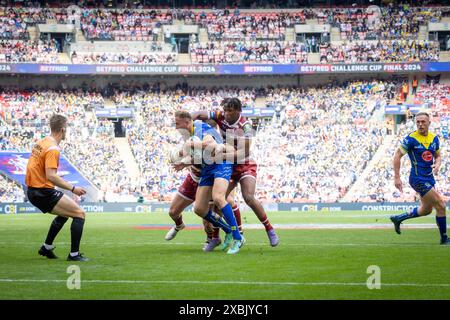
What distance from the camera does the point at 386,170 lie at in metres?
51.6

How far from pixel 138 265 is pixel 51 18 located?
58728mm

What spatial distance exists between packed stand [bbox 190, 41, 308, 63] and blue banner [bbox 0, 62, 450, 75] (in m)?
1.28

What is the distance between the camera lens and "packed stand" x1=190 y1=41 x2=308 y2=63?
215 feet

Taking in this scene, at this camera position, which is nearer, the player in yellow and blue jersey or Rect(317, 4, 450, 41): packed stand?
the player in yellow and blue jersey

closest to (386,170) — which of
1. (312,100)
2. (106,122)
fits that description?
(312,100)

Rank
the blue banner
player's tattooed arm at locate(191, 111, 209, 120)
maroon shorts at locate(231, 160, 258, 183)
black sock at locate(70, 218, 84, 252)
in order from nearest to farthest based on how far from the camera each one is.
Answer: black sock at locate(70, 218, 84, 252) < player's tattooed arm at locate(191, 111, 209, 120) < maroon shorts at locate(231, 160, 258, 183) < the blue banner

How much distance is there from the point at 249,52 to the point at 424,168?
51.1 m

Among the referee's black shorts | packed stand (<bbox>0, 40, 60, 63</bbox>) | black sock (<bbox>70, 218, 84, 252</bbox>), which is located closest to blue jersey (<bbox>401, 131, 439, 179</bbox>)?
black sock (<bbox>70, 218, 84, 252</bbox>)

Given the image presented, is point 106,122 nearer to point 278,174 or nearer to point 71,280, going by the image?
point 278,174

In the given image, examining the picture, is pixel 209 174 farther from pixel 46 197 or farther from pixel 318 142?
pixel 318 142

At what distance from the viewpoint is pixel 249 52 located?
6625cm

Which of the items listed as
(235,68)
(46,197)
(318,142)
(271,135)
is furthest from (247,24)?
(46,197)

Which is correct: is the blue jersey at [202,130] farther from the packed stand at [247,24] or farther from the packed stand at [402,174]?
the packed stand at [247,24]

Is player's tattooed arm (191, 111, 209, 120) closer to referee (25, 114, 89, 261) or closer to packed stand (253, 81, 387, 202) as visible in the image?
referee (25, 114, 89, 261)
